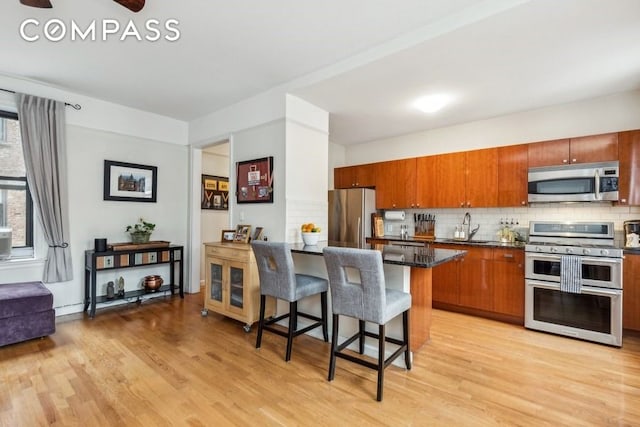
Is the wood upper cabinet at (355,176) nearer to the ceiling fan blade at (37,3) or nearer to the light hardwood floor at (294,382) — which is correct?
the light hardwood floor at (294,382)

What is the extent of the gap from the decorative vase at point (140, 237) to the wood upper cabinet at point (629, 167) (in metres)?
5.62

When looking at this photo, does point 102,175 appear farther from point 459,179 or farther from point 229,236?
point 459,179

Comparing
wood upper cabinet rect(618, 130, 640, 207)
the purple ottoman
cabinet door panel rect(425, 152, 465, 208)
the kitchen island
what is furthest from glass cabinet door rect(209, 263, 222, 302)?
wood upper cabinet rect(618, 130, 640, 207)

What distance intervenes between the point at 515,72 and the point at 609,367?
8.71 ft

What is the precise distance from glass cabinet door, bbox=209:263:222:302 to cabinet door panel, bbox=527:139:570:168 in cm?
393

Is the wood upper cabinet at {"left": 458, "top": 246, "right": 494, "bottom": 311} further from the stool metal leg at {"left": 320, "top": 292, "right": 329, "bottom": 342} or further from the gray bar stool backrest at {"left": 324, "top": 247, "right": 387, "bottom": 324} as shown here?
the gray bar stool backrest at {"left": 324, "top": 247, "right": 387, "bottom": 324}

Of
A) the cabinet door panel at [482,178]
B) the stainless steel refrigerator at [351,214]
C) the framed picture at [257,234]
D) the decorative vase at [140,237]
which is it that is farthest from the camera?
the stainless steel refrigerator at [351,214]

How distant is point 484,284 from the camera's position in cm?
374

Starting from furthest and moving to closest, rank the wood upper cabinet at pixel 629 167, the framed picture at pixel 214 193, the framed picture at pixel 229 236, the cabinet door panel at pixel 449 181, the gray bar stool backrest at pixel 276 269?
the framed picture at pixel 214 193, the cabinet door panel at pixel 449 181, the framed picture at pixel 229 236, the wood upper cabinet at pixel 629 167, the gray bar stool backrest at pixel 276 269

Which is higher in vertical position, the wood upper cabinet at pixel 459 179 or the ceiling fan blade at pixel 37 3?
the ceiling fan blade at pixel 37 3

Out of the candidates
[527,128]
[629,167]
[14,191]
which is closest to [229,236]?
[14,191]

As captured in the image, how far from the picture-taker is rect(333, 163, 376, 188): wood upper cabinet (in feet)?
17.1

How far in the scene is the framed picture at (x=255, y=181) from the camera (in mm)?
3688

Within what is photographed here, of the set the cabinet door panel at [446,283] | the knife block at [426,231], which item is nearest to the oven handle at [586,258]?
the cabinet door panel at [446,283]
